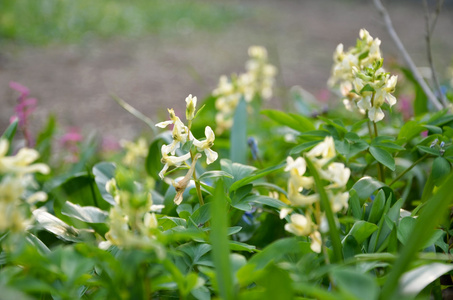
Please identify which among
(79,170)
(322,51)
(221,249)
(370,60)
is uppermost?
(370,60)

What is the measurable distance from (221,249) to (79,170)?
955 millimetres

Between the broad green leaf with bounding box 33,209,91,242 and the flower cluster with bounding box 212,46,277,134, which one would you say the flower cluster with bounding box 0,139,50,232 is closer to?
the broad green leaf with bounding box 33,209,91,242

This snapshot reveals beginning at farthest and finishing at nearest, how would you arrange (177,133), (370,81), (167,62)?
(167,62) → (370,81) → (177,133)

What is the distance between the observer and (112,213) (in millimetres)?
619

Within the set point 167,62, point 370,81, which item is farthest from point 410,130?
point 167,62

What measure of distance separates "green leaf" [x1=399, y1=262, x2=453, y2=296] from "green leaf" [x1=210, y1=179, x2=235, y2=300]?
224mm

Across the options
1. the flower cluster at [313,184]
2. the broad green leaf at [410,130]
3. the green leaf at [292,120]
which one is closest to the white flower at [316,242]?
the flower cluster at [313,184]

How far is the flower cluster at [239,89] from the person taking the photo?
181 cm

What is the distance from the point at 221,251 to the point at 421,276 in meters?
0.27

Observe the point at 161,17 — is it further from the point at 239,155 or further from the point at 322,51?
the point at 239,155

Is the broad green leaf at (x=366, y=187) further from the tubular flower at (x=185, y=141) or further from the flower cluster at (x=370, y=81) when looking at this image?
the tubular flower at (x=185, y=141)

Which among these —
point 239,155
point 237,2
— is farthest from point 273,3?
point 239,155

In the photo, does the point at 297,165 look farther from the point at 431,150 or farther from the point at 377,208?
the point at 431,150

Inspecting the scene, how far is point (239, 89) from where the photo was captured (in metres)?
1.90
